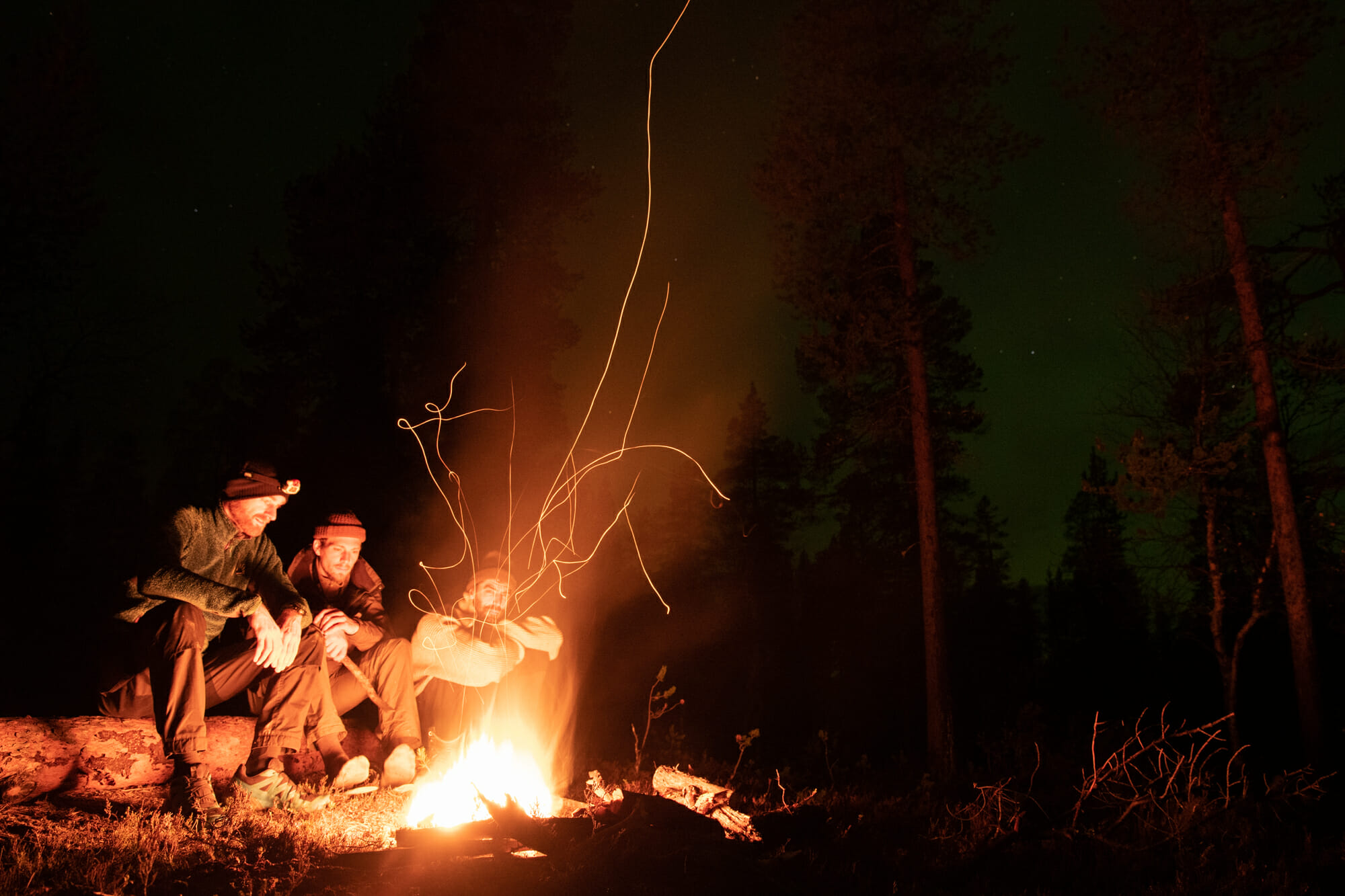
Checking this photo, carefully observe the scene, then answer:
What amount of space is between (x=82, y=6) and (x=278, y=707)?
14.2m

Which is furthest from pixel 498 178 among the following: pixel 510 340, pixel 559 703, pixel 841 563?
pixel 841 563

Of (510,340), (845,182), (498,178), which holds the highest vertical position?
(498,178)

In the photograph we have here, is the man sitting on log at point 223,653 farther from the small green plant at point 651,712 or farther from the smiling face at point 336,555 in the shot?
the small green plant at point 651,712

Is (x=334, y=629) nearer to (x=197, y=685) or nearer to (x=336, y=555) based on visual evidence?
(x=336, y=555)

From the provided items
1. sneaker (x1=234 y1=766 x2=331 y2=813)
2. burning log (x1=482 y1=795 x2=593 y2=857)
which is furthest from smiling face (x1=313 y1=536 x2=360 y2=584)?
burning log (x1=482 y1=795 x2=593 y2=857)

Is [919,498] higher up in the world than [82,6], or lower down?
lower down

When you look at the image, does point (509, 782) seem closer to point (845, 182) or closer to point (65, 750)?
point (65, 750)

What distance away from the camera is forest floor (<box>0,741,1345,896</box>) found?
11.0 ft

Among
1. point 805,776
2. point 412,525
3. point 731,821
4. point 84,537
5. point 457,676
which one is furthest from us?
point 84,537

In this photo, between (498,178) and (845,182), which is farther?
(498,178)

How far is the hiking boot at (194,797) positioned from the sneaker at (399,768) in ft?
3.20

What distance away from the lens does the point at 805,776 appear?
8047 millimetres

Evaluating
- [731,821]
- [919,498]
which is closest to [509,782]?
[731,821]

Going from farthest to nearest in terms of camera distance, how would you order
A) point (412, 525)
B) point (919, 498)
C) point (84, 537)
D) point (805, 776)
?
point (84, 537)
point (412, 525)
point (919, 498)
point (805, 776)
